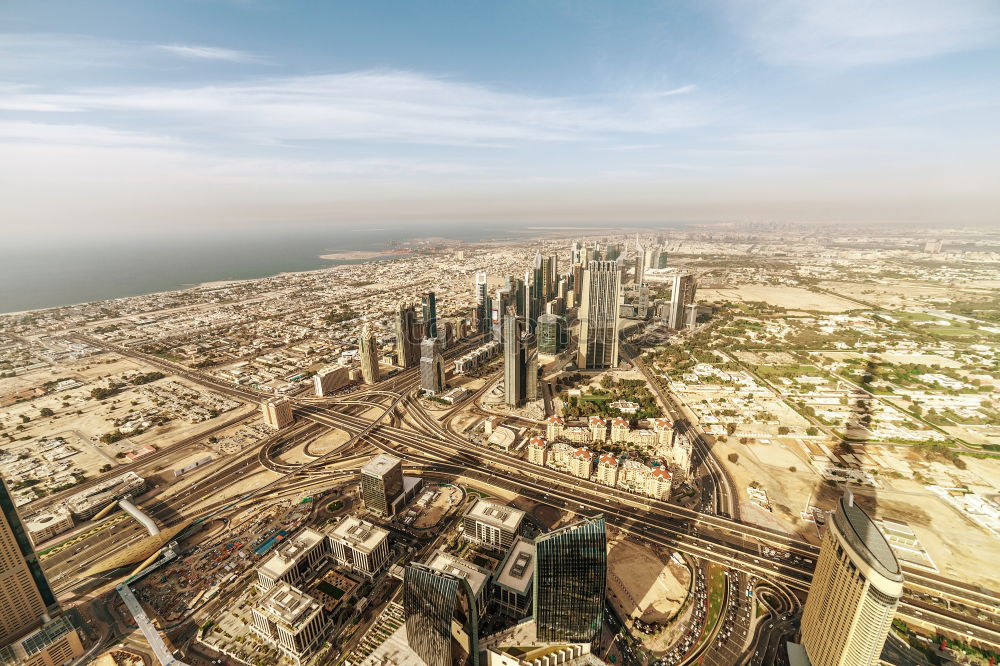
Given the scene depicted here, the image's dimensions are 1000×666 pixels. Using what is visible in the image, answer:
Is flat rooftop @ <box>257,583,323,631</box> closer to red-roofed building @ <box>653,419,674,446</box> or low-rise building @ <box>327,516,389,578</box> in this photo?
low-rise building @ <box>327,516,389,578</box>

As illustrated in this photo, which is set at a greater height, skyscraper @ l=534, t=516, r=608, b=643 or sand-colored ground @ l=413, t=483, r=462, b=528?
skyscraper @ l=534, t=516, r=608, b=643

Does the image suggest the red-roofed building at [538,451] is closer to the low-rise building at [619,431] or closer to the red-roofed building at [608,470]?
the red-roofed building at [608,470]

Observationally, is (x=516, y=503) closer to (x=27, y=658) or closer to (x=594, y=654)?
(x=594, y=654)

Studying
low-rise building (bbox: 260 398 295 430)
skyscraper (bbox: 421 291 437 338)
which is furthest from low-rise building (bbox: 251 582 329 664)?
skyscraper (bbox: 421 291 437 338)

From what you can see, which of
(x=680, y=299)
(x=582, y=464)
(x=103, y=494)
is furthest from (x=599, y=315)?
(x=103, y=494)

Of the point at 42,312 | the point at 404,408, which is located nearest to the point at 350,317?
the point at 404,408

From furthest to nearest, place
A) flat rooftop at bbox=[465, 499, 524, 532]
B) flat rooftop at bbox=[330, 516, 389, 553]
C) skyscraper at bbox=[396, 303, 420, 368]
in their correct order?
skyscraper at bbox=[396, 303, 420, 368] < flat rooftop at bbox=[465, 499, 524, 532] < flat rooftop at bbox=[330, 516, 389, 553]
